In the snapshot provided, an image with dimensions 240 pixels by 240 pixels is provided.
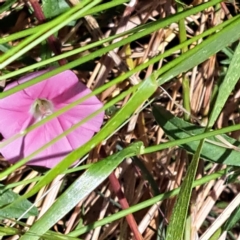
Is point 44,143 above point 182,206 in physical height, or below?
above

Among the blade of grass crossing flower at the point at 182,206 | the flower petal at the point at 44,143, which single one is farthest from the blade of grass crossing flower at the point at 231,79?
the flower petal at the point at 44,143

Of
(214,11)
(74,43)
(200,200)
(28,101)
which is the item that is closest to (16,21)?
(74,43)

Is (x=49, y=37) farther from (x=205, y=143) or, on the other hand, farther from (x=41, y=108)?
(x=205, y=143)

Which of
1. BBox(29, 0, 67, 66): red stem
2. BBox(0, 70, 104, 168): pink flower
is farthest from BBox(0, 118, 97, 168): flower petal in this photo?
BBox(29, 0, 67, 66): red stem

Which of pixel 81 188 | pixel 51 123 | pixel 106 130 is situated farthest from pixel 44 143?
pixel 106 130

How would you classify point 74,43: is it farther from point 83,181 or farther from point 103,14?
point 83,181

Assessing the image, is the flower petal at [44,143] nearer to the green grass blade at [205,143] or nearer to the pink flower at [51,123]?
the pink flower at [51,123]
